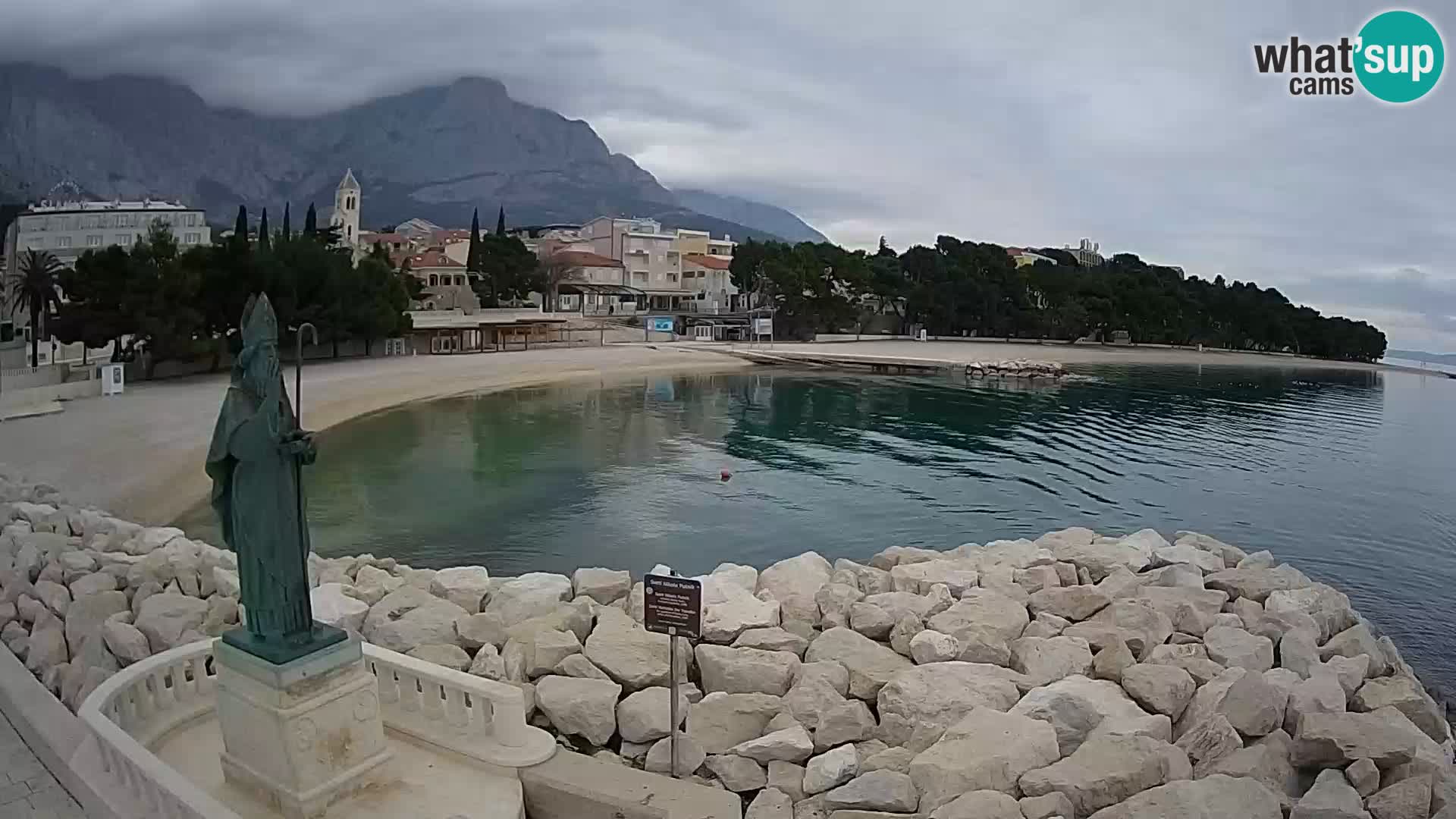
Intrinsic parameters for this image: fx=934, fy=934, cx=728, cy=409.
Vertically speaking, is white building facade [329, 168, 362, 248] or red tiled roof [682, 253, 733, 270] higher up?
white building facade [329, 168, 362, 248]

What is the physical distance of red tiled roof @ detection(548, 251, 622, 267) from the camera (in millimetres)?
54938

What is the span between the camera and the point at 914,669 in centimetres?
566

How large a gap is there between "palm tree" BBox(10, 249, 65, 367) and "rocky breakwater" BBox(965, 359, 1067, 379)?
1257 inches

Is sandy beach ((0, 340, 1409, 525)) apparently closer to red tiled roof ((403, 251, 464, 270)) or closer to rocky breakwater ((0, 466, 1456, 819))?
rocky breakwater ((0, 466, 1456, 819))

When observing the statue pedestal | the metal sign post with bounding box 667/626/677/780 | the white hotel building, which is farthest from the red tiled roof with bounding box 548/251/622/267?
the statue pedestal

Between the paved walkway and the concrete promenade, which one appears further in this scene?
the concrete promenade

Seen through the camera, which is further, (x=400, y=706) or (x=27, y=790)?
(x=400, y=706)

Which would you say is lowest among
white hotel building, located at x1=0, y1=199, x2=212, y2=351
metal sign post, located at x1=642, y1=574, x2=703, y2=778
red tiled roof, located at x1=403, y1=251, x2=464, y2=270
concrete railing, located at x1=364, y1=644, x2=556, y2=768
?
concrete railing, located at x1=364, y1=644, x2=556, y2=768

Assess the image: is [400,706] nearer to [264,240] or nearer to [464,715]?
[464,715]

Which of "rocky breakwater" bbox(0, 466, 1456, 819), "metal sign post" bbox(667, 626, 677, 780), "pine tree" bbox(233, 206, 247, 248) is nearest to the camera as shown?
"rocky breakwater" bbox(0, 466, 1456, 819)

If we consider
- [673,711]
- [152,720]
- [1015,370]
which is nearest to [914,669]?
[673,711]

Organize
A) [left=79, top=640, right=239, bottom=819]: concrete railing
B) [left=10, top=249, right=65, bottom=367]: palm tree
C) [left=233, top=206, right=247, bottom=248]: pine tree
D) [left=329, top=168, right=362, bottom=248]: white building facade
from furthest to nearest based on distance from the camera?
[left=329, top=168, right=362, bottom=248]: white building facade → [left=233, top=206, right=247, bottom=248]: pine tree → [left=10, top=249, right=65, bottom=367]: palm tree → [left=79, top=640, right=239, bottom=819]: concrete railing

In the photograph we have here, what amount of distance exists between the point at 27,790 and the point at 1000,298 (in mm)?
56694

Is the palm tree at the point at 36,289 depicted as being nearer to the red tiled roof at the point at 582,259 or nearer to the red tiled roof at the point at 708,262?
the red tiled roof at the point at 582,259
